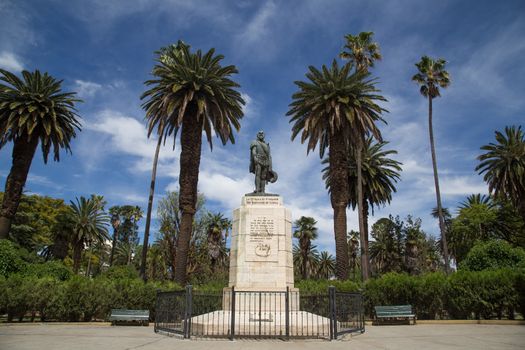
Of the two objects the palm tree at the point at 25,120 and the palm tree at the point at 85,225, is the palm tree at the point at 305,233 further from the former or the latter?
the palm tree at the point at 25,120

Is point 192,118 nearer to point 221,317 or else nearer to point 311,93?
point 311,93

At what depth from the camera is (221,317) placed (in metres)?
11.7

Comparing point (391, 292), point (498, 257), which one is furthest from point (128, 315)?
point (498, 257)

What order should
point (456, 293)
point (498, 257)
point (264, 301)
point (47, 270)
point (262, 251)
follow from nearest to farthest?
point (264, 301) < point (262, 251) < point (456, 293) < point (47, 270) < point (498, 257)

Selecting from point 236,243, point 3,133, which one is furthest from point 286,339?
point 3,133

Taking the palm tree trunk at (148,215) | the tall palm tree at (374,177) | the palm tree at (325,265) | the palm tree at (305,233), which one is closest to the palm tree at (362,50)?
the tall palm tree at (374,177)

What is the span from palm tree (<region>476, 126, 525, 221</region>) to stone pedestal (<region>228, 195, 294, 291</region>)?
30825mm

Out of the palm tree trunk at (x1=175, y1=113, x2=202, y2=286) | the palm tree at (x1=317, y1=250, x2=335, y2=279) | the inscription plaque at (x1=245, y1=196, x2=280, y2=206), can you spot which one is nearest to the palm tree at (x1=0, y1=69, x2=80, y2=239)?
the palm tree trunk at (x1=175, y1=113, x2=202, y2=286)

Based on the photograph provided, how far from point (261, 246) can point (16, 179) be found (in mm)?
22360

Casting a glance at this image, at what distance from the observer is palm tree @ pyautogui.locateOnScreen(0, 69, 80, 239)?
26203mm

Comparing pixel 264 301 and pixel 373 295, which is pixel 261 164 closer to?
pixel 264 301

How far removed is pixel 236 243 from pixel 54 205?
155 ft

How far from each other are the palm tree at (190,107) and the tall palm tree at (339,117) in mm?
5735

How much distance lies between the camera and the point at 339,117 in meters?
26.6
